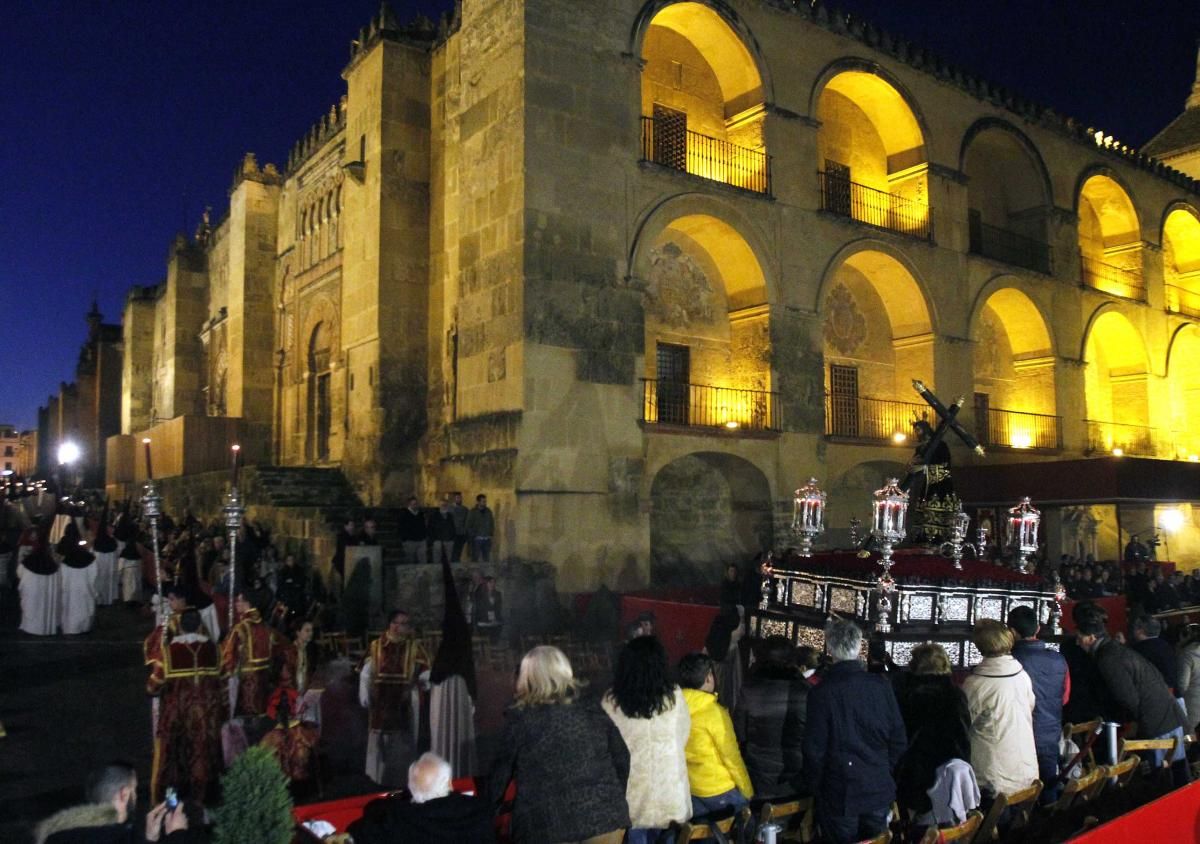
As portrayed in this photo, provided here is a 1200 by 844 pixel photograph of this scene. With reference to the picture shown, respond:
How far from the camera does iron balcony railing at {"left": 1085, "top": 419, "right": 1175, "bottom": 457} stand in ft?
85.5

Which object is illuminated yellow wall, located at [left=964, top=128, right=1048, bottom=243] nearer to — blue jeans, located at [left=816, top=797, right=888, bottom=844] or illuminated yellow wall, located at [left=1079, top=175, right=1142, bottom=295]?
illuminated yellow wall, located at [left=1079, top=175, right=1142, bottom=295]

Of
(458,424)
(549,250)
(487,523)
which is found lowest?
(487,523)

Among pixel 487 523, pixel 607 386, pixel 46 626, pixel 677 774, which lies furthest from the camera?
pixel 607 386

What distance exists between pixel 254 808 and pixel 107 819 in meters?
0.51

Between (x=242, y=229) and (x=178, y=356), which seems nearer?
(x=242, y=229)

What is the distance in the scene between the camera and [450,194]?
17953 millimetres

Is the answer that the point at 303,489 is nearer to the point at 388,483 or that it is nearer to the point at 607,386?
the point at 388,483

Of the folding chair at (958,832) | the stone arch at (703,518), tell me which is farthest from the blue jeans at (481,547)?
the folding chair at (958,832)

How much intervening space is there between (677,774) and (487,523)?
1028 cm

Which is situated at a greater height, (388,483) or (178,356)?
(178,356)

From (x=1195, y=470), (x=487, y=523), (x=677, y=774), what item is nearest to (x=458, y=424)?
(x=487, y=523)

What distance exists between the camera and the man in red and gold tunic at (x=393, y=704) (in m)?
7.58

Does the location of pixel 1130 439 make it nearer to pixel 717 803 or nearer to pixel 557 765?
pixel 717 803

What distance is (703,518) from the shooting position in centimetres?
1916
